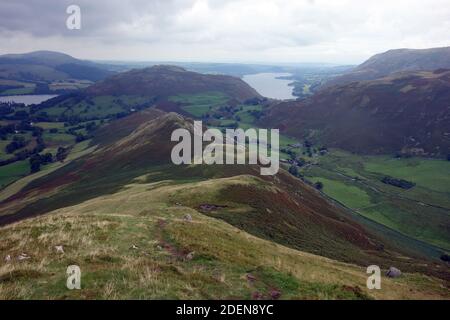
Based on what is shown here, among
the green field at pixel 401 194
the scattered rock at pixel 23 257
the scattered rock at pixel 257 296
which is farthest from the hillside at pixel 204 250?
the green field at pixel 401 194

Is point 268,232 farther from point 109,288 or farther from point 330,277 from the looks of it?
point 109,288

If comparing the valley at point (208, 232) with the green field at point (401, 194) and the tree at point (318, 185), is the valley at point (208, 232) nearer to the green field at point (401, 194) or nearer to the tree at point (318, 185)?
the green field at point (401, 194)

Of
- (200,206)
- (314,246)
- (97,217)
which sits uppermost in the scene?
(97,217)

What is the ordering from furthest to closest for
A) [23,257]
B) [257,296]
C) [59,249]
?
[59,249]
[23,257]
[257,296]

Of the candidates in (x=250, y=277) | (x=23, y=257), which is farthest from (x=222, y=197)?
(x=23, y=257)

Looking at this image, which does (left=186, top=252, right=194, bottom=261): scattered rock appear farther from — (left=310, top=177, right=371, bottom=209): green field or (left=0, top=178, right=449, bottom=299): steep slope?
(left=310, top=177, right=371, bottom=209): green field

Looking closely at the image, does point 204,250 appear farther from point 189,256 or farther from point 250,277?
point 250,277

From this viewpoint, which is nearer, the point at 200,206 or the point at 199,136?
the point at 200,206

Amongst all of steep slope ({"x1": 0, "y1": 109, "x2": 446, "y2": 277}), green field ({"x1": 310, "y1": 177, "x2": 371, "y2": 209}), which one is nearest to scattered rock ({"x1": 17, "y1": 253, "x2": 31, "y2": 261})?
steep slope ({"x1": 0, "y1": 109, "x2": 446, "y2": 277})
